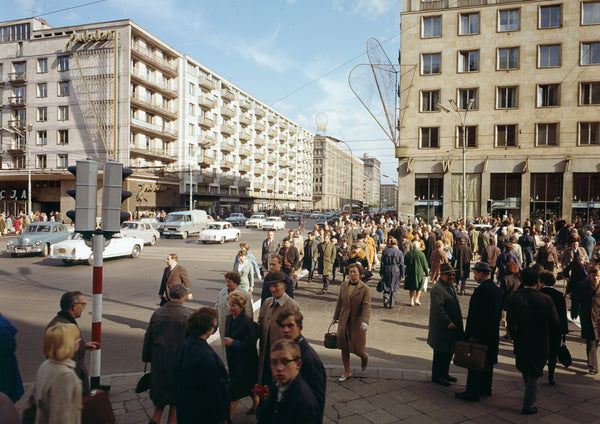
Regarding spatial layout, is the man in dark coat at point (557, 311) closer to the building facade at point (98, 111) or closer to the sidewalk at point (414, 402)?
the sidewalk at point (414, 402)

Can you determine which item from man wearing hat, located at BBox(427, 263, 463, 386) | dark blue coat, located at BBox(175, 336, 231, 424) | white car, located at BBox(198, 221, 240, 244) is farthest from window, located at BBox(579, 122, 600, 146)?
dark blue coat, located at BBox(175, 336, 231, 424)

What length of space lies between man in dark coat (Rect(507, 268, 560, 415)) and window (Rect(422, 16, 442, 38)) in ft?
112

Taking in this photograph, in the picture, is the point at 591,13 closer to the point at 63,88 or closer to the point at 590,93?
the point at 590,93

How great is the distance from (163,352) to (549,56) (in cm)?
3713

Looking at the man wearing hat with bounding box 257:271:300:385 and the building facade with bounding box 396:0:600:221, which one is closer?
the man wearing hat with bounding box 257:271:300:385

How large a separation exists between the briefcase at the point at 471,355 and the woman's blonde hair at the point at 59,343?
431 centimetres

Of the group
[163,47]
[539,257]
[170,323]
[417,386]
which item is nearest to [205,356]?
[170,323]

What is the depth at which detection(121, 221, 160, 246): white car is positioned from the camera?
79.5ft

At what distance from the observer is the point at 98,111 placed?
142 feet

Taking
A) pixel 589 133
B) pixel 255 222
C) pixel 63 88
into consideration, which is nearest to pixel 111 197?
pixel 589 133

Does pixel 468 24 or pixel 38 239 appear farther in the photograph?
pixel 468 24

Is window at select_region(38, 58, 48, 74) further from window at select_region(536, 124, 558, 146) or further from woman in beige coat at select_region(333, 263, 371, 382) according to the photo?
woman in beige coat at select_region(333, 263, 371, 382)

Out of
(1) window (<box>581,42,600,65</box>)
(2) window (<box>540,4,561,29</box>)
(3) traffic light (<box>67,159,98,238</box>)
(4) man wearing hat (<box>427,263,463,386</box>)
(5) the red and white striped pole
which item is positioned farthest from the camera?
(2) window (<box>540,4,561,29</box>)

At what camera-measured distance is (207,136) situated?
57.9 metres
